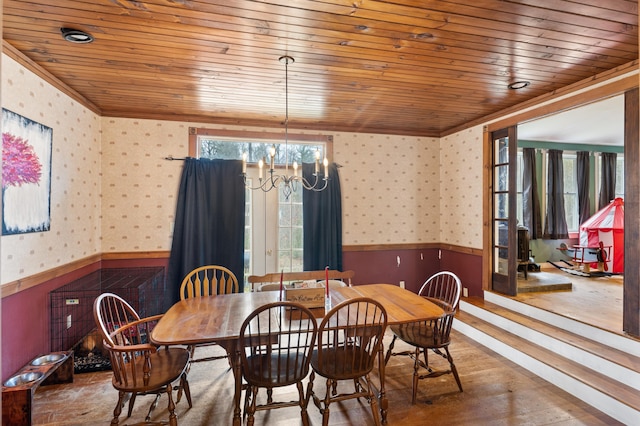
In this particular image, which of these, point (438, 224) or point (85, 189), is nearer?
point (85, 189)

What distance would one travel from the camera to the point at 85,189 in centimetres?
378

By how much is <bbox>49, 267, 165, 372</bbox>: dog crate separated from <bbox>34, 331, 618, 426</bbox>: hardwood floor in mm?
374

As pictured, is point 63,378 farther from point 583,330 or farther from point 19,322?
point 583,330

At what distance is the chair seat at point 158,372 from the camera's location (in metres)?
2.17

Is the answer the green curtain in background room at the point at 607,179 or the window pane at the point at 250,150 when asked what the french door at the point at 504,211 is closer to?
the window pane at the point at 250,150

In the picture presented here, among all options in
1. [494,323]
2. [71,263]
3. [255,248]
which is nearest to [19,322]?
[71,263]

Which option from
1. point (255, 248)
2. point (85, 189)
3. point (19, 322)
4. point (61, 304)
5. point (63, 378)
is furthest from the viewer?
point (255, 248)

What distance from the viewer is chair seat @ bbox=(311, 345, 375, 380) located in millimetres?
2328

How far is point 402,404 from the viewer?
273 centimetres

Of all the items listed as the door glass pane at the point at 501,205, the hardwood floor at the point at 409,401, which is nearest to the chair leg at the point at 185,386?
the hardwood floor at the point at 409,401

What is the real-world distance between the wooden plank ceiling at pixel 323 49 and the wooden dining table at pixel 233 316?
1.94 m

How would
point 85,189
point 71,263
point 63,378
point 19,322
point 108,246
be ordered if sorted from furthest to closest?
point 108,246 < point 85,189 < point 71,263 < point 63,378 < point 19,322

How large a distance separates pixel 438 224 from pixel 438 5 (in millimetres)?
3631

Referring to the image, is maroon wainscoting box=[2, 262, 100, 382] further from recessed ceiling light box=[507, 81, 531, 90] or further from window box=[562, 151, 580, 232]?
window box=[562, 151, 580, 232]
